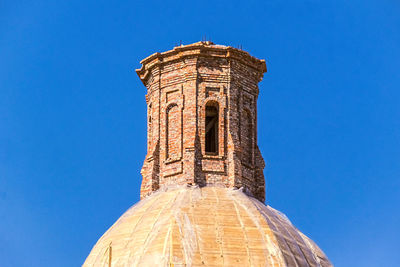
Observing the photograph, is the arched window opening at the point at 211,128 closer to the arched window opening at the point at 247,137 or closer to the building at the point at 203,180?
the building at the point at 203,180

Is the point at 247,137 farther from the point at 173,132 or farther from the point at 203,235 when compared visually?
Result: the point at 203,235

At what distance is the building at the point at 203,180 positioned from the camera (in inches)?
2039

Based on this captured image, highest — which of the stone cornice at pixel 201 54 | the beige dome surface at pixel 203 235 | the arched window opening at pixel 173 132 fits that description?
the stone cornice at pixel 201 54

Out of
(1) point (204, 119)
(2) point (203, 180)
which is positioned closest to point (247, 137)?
(1) point (204, 119)

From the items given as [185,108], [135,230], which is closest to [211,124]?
[185,108]

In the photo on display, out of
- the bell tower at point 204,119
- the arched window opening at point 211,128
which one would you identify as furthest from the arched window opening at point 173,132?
the arched window opening at point 211,128

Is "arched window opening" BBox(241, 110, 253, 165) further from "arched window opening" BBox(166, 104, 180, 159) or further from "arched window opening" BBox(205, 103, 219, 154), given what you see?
"arched window opening" BBox(166, 104, 180, 159)

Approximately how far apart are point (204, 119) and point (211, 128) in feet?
4.77

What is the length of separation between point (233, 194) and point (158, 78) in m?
6.48

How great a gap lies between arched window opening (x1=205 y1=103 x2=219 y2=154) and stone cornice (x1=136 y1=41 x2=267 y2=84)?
7.41ft

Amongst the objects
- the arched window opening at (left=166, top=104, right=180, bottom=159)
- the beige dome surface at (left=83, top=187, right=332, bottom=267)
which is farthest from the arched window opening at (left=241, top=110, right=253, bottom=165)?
the arched window opening at (left=166, top=104, right=180, bottom=159)

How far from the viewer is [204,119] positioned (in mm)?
57031

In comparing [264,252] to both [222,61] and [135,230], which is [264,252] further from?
[222,61]

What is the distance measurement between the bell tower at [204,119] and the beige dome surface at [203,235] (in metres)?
1.14
